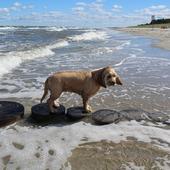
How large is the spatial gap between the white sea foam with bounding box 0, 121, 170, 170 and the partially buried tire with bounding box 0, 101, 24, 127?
20 centimetres

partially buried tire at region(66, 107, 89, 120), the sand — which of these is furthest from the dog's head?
the sand

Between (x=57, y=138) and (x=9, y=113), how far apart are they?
4.60 ft

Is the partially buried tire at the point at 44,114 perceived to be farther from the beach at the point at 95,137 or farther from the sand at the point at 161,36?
the sand at the point at 161,36

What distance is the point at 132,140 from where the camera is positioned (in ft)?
19.5

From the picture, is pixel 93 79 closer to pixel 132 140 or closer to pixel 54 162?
pixel 132 140

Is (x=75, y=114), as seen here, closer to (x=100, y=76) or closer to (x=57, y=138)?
(x=100, y=76)

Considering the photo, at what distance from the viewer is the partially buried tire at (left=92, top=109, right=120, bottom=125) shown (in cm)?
676

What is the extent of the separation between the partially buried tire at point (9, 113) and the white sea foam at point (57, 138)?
0.20 meters

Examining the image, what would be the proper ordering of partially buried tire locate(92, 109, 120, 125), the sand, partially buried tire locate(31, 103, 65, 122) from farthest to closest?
the sand → partially buried tire locate(31, 103, 65, 122) → partially buried tire locate(92, 109, 120, 125)

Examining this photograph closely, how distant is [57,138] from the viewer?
19.7 feet

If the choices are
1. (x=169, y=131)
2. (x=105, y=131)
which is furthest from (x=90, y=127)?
(x=169, y=131)

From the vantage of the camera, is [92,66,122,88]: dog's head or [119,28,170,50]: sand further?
[119,28,170,50]: sand

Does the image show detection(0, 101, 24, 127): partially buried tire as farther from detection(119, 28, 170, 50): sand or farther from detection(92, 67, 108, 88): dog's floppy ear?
detection(119, 28, 170, 50): sand

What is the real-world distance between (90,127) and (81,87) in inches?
40.1
